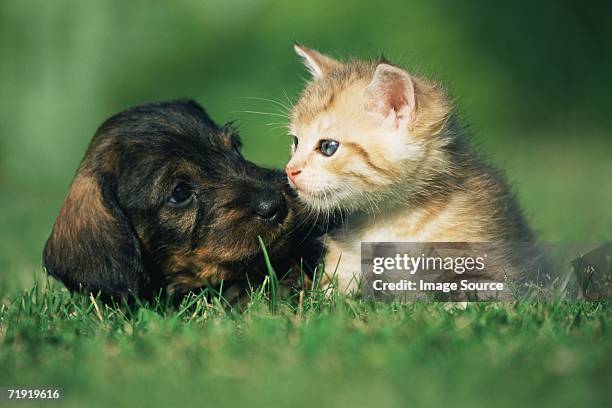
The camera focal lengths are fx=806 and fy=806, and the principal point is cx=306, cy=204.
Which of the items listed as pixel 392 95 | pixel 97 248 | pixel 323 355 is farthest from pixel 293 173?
pixel 323 355

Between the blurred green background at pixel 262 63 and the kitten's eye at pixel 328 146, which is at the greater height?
the blurred green background at pixel 262 63

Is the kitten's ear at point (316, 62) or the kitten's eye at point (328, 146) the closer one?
the kitten's eye at point (328, 146)

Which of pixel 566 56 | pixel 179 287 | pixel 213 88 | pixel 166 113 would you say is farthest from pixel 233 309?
pixel 566 56

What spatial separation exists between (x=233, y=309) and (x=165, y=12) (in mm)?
9170

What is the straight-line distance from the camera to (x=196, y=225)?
13.2 ft

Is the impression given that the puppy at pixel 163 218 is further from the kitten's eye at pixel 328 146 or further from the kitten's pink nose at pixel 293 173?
the kitten's eye at pixel 328 146

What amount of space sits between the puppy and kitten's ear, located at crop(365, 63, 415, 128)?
0.64m

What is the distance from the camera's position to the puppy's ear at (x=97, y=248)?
3.87m

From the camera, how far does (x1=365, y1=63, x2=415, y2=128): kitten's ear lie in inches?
157

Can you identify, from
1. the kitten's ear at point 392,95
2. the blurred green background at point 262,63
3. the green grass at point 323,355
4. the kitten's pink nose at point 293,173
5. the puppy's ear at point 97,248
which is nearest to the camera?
the green grass at point 323,355

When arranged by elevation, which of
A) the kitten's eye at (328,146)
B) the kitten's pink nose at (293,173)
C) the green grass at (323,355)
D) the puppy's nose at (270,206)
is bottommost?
the green grass at (323,355)

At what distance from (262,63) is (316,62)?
7436mm

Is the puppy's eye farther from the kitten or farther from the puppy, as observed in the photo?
the kitten

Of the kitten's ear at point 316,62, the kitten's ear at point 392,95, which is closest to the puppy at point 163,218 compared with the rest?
the kitten's ear at point 392,95
